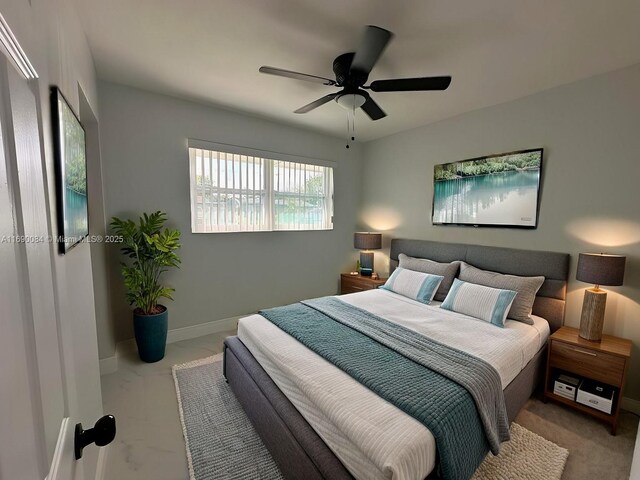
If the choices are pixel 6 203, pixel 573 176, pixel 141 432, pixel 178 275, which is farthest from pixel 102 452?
pixel 573 176

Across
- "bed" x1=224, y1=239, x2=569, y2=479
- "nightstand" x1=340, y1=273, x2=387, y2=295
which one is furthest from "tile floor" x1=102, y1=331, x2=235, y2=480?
"nightstand" x1=340, y1=273, x2=387, y2=295

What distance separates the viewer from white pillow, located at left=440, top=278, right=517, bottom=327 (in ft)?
8.06

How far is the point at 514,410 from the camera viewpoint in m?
2.04

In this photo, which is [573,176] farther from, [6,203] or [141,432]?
[141,432]

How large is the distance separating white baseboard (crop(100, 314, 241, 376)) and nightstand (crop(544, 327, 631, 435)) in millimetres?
3239

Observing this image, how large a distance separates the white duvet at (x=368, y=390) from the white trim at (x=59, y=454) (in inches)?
40.7

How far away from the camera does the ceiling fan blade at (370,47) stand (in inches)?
61.8

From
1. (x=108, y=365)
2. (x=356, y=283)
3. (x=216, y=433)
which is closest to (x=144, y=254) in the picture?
(x=108, y=365)

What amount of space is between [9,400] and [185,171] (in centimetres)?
310

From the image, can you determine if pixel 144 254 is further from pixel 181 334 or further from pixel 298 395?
pixel 298 395

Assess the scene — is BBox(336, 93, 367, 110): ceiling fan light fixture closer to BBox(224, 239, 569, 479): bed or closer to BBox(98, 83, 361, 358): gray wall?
BBox(98, 83, 361, 358): gray wall

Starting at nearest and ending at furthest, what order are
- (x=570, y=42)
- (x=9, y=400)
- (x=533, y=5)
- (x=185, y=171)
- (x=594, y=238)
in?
(x=9, y=400)
(x=533, y=5)
(x=570, y=42)
(x=594, y=238)
(x=185, y=171)

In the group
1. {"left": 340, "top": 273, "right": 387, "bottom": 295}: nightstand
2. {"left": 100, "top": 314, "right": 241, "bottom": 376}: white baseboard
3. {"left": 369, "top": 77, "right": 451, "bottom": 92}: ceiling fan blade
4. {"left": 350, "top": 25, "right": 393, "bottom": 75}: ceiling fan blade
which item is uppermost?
{"left": 350, "top": 25, "right": 393, "bottom": 75}: ceiling fan blade

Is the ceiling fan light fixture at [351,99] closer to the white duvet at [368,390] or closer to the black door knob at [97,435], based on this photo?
the white duvet at [368,390]
